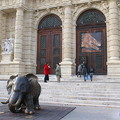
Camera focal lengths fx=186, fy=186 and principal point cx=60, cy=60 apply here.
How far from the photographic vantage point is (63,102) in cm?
959

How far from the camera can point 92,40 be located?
1948 cm

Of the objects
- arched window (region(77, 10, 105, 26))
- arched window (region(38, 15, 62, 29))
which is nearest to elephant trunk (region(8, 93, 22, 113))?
arched window (region(77, 10, 105, 26))

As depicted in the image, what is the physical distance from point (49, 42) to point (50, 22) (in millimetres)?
2380

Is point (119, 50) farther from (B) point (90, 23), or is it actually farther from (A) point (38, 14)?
(A) point (38, 14)

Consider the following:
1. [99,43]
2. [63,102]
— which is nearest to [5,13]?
[99,43]

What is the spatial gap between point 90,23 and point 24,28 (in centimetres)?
744

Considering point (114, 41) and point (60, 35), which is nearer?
point (114, 41)

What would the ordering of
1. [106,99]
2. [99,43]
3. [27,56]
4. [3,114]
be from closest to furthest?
[3,114], [106,99], [99,43], [27,56]

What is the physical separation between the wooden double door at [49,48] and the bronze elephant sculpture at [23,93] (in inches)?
536

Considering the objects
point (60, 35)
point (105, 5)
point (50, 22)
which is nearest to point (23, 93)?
point (60, 35)

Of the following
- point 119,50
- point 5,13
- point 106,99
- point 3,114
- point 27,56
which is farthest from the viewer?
point 5,13

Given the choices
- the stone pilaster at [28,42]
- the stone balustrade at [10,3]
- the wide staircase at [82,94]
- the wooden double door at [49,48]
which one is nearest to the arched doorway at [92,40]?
the wooden double door at [49,48]

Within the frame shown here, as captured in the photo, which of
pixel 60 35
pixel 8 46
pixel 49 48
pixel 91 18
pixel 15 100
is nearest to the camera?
pixel 15 100

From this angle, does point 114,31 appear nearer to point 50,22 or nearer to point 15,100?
point 50,22
